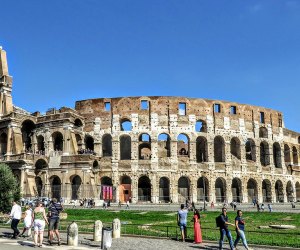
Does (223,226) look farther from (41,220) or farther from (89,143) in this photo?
(89,143)

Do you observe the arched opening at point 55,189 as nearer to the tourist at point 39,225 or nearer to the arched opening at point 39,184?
the arched opening at point 39,184

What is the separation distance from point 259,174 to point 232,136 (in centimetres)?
600

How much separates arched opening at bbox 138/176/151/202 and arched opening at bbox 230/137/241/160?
1145 centimetres

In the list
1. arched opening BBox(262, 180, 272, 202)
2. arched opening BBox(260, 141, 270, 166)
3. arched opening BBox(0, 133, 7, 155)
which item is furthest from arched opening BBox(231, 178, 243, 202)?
arched opening BBox(0, 133, 7, 155)

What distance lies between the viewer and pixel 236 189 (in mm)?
46938

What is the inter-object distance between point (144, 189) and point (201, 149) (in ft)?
31.6

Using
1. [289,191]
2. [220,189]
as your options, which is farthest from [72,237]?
[289,191]

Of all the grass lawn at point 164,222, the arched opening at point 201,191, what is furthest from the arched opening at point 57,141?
the arched opening at point 201,191

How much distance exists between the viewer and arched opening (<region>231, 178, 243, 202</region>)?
45.6 m

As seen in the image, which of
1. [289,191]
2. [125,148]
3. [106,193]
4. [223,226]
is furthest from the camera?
[289,191]

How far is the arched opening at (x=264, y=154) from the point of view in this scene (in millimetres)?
49109

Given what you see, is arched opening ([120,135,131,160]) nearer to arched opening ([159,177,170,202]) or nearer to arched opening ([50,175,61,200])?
arched opening ([159,177,170,202])

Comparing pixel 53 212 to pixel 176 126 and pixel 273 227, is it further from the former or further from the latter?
pixel 176 126

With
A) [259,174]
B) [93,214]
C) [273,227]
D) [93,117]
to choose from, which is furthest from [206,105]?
[273,227]
